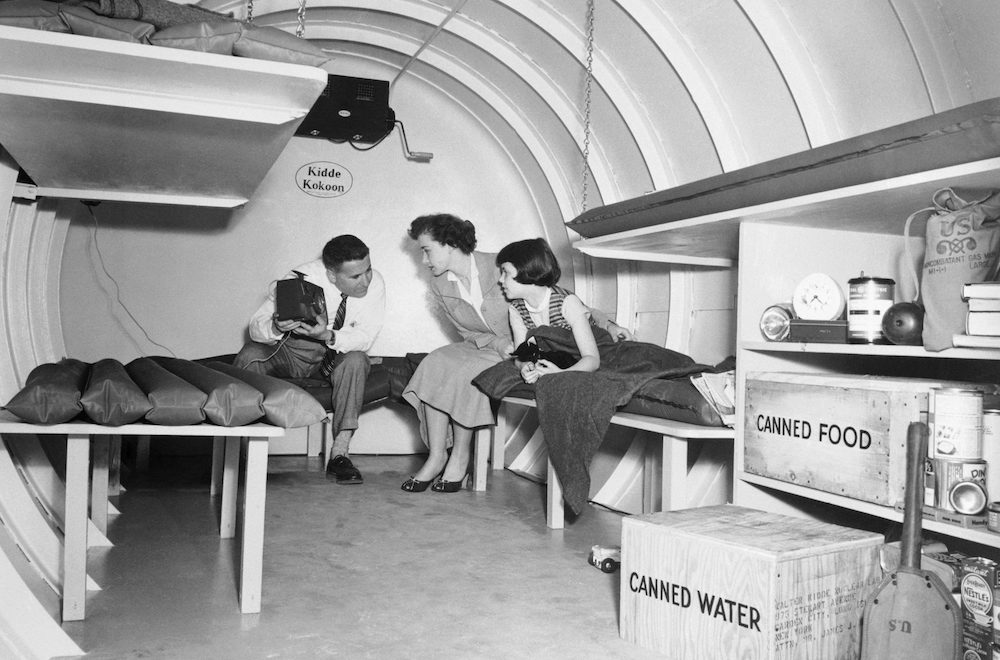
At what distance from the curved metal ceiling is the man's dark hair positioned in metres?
1.39

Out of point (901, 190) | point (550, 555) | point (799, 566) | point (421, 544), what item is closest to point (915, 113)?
point (901, 190)

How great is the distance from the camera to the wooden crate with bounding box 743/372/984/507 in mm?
2357

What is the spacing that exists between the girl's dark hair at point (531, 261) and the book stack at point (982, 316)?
237 cm

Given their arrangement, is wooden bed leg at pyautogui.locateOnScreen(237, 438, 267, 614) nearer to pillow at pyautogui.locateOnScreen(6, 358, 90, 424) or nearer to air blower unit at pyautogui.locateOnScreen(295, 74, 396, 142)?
pillow at pyautogui.locateOnScreen(6, 358, 90, 424)

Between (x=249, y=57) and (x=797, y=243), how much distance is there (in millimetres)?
2031

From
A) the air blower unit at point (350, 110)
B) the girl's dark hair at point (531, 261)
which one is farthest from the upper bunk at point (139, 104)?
the air blower unit at point (350, 110)

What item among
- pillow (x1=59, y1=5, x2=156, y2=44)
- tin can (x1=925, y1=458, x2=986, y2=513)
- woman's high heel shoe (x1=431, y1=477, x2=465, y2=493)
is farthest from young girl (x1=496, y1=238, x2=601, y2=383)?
pillow (x1=59, y1=5, x2=156, y2=44)

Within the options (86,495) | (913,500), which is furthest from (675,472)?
(86,495)

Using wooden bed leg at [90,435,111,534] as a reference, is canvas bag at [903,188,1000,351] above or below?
above

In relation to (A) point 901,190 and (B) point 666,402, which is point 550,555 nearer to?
(B) point 666,402

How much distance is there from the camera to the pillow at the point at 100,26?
84.0 inches

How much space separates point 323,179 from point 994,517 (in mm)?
5312

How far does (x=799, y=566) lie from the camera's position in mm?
2080

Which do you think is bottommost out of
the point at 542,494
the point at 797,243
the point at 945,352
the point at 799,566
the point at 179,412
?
the point at 542,494
